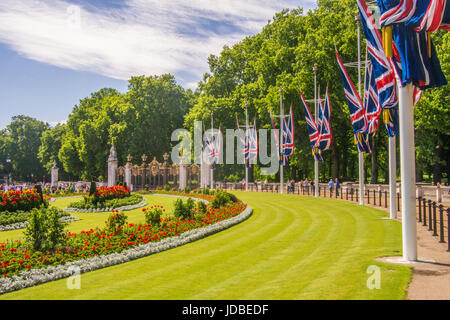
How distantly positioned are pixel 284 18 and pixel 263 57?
690 cm

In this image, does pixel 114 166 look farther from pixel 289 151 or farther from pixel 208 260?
pixel 208 260

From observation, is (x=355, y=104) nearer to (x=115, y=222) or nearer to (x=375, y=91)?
(x=375, y=91)

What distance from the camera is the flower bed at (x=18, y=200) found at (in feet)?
79.2

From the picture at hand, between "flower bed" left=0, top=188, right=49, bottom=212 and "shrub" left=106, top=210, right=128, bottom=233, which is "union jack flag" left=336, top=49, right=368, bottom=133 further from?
"flower bed" left=0, top=188, right=49, bottom=212

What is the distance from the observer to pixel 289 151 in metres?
36.8

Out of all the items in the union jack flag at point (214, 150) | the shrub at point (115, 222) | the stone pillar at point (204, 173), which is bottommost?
the shrub at point (115, 222)

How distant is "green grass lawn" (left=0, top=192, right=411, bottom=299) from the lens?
26.5 feet

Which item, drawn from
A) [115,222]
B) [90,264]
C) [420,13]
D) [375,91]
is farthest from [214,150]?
[420,13]

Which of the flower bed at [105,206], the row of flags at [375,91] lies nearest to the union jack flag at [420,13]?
the row of flags at [375,91]

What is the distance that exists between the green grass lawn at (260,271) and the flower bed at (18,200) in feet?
48.1

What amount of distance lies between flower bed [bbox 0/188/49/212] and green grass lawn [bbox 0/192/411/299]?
48.1 ft

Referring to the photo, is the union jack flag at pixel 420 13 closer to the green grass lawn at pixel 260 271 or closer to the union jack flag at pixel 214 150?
the green grass lawn at pixel 260 271

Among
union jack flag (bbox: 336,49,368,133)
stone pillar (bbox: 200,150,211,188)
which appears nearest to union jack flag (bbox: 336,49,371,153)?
union jack flag (bbox: 336,49,368,133)

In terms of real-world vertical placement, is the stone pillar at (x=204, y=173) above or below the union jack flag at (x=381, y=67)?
below
